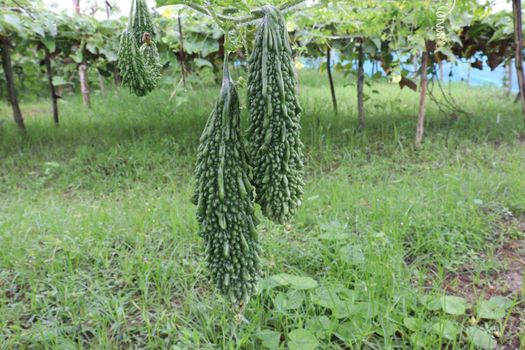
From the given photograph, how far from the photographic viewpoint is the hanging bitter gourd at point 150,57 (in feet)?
3.43

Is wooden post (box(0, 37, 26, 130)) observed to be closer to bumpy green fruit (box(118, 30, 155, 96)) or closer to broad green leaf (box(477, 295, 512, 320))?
bumpy green fruit (box(118, 30, 155, 96))

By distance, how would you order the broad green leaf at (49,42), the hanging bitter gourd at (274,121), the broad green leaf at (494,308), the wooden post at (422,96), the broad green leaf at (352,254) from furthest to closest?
the wooden post at (422,96), the broad green leaf at (49,42), the broad green leaf at (352,254), the broad green leaf at (494,308), the hanging bitter gourd at (274,121)

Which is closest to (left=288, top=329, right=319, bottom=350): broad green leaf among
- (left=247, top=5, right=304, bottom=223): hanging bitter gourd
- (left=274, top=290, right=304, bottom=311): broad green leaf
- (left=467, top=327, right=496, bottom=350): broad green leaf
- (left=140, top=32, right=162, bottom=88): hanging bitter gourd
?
(left=274, top=290, right=304, bottom=311): broad green leaf

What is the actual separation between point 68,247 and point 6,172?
2.26 meters

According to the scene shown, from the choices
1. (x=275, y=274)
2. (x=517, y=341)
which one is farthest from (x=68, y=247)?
(x=517, y=341)

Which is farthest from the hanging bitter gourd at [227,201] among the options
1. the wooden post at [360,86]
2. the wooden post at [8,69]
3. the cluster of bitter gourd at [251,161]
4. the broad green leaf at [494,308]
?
the wooden post at [8,69]

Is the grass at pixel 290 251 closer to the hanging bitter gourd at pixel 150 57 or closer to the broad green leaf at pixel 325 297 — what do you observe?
the broad green leaf at pixel 325 297

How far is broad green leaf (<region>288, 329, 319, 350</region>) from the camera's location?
72.8 inches

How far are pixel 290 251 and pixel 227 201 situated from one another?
1696 millimetres

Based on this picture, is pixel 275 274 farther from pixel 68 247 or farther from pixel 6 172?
pixel 6 172

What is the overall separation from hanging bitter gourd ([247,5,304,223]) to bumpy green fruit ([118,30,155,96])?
0.26m

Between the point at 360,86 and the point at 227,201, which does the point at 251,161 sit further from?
the point at 360,86

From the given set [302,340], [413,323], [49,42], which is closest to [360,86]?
[49,42]

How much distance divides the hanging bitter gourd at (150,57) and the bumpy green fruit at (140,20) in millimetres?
17
